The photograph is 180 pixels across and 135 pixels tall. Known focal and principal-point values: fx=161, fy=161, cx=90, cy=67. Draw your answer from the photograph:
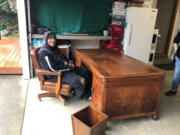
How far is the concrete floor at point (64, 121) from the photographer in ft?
6.31

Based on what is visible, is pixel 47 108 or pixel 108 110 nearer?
pixel 108 110

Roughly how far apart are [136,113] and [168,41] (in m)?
4.10

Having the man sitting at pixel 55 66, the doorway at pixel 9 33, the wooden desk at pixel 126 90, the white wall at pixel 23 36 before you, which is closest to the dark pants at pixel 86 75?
the man sitting at pixel 55 66

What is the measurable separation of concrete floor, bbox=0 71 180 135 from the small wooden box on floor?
0.77ft

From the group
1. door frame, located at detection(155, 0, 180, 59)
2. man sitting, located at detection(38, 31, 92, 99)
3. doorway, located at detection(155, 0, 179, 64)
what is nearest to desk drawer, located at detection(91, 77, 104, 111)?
man sitting, located at detection(38, 31, 92, 99)

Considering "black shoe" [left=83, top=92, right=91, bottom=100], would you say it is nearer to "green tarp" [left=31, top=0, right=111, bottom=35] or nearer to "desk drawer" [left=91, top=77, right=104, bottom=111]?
"desk drawer" [left=91, top=77, right=104, bottom=111]

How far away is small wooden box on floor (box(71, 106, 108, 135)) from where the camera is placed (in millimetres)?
1534

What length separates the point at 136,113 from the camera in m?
2.06

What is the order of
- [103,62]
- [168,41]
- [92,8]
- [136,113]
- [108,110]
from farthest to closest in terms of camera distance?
[168,41]
[92,8]
[103,62]
[136,113]
[108,110]

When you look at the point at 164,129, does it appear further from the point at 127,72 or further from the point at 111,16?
the point at 111,16

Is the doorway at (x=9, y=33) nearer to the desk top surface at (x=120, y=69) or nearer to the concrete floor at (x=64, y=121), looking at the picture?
the concrete floor at (x=64, y=121)

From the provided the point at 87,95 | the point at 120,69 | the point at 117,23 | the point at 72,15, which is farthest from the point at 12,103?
the point at 117,23

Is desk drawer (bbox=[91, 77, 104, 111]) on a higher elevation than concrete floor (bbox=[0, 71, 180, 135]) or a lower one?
higher

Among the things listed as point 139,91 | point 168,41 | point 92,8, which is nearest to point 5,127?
point 139,91
